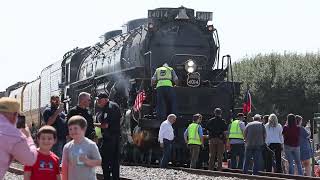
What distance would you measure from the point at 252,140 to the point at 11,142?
10.8 meters

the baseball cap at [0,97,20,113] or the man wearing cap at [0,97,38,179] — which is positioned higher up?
the baseball cap at [0,97,20,113]

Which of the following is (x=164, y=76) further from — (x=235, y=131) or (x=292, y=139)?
(x=292, y=139)

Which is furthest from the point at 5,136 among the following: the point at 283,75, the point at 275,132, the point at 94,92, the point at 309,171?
the point at 283,75

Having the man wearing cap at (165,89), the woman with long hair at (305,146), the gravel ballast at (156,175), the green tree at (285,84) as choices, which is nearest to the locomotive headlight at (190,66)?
the man wearing cap at (165,89)

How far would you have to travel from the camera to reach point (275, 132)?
57.4 feet

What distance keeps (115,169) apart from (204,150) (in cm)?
813

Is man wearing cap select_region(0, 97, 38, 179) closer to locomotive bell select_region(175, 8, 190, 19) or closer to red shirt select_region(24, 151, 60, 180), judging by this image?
red shirt select_region(24, 151, 60, 180)

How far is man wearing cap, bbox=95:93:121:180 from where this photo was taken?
1188 cm

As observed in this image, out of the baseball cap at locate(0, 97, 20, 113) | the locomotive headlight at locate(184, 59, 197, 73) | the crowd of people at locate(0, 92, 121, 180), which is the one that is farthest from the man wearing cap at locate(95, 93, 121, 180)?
the locomotive headlight at locate(184, 59, 197, 73)

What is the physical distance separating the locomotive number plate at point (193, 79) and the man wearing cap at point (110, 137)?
738cm

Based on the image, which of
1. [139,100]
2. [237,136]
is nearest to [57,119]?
[139,100]

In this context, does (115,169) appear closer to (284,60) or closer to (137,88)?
(137,88)

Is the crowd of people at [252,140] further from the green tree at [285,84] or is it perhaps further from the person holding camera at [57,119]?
the green tree at [285,84]

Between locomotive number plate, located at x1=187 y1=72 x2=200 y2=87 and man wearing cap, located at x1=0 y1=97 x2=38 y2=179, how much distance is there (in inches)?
526
